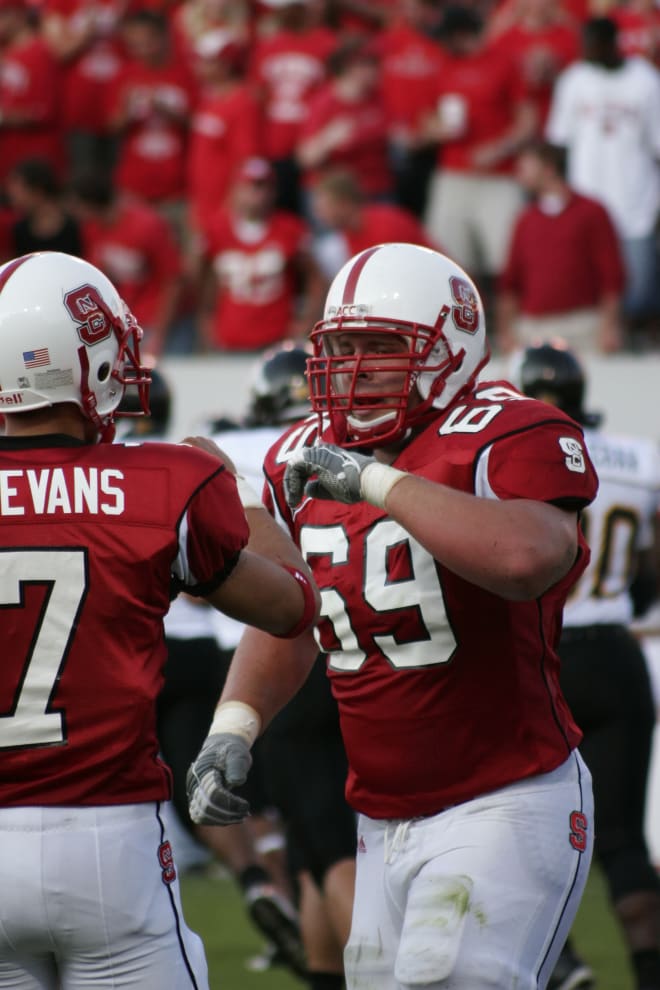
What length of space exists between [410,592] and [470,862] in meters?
0.48

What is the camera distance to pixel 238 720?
2967 mm

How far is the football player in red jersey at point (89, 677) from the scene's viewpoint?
2.51 meters

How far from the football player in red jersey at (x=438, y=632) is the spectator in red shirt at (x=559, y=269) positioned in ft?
17.2

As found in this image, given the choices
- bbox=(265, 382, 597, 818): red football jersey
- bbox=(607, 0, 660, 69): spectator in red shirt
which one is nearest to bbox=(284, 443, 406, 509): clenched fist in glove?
bbox=(265, 382, 597, 818): red football jersey

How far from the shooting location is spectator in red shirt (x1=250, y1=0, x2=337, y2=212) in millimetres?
9422

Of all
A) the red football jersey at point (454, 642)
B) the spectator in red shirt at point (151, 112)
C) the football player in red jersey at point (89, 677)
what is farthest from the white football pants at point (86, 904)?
the spectator in red shirt at point (151, 112)

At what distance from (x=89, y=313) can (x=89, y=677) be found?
2.00ft

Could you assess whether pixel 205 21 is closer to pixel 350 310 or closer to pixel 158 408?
pixel 158 408

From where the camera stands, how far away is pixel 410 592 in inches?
113

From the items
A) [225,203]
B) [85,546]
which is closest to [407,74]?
[225,203]

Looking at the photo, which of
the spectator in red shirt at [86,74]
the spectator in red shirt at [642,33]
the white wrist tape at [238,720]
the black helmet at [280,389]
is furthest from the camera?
the spectator in red shirt at [86,74]

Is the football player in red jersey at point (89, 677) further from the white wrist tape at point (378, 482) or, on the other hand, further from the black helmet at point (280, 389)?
the black helmet at point (280, 389)

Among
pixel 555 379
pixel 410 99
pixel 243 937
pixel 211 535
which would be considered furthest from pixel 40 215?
pixel 211 535

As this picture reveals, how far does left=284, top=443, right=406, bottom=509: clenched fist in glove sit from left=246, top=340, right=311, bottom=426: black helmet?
7.07ft
